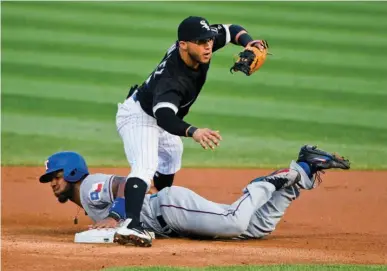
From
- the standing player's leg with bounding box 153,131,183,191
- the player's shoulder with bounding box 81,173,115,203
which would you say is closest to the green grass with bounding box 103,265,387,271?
the player's shoulder with bounding box 81,173,115,203

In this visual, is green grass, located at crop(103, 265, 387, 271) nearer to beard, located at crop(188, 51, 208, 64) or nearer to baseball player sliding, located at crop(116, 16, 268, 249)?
baseball player sliding, located at crop(116, 16, 268, 249)

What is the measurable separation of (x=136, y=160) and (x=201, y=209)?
53 cm

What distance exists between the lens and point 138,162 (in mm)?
6102

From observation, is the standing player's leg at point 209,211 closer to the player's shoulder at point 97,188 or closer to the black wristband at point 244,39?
the player's shoulder at point 97,188

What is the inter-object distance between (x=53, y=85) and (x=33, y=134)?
2396 mm

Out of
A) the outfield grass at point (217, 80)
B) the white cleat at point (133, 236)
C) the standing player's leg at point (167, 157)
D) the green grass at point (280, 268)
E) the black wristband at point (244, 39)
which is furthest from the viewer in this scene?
the outfield grass at point (217, 80)

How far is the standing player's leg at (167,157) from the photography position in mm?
6977

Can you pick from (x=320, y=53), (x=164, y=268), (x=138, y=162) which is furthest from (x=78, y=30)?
(x=164, y=268)

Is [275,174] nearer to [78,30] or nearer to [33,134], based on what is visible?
[33,134]

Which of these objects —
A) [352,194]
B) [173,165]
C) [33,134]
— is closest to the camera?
[173,165]

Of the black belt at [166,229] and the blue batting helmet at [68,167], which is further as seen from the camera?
the blue batting helmet at [68,167]

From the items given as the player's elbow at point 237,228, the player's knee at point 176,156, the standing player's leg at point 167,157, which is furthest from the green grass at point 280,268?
the player's knee at point 176,156

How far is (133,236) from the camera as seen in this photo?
572 cm

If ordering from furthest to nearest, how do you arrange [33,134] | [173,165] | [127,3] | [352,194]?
1. [127,3]
2. [33,134]
3. [352,194]
4. [173,165]
